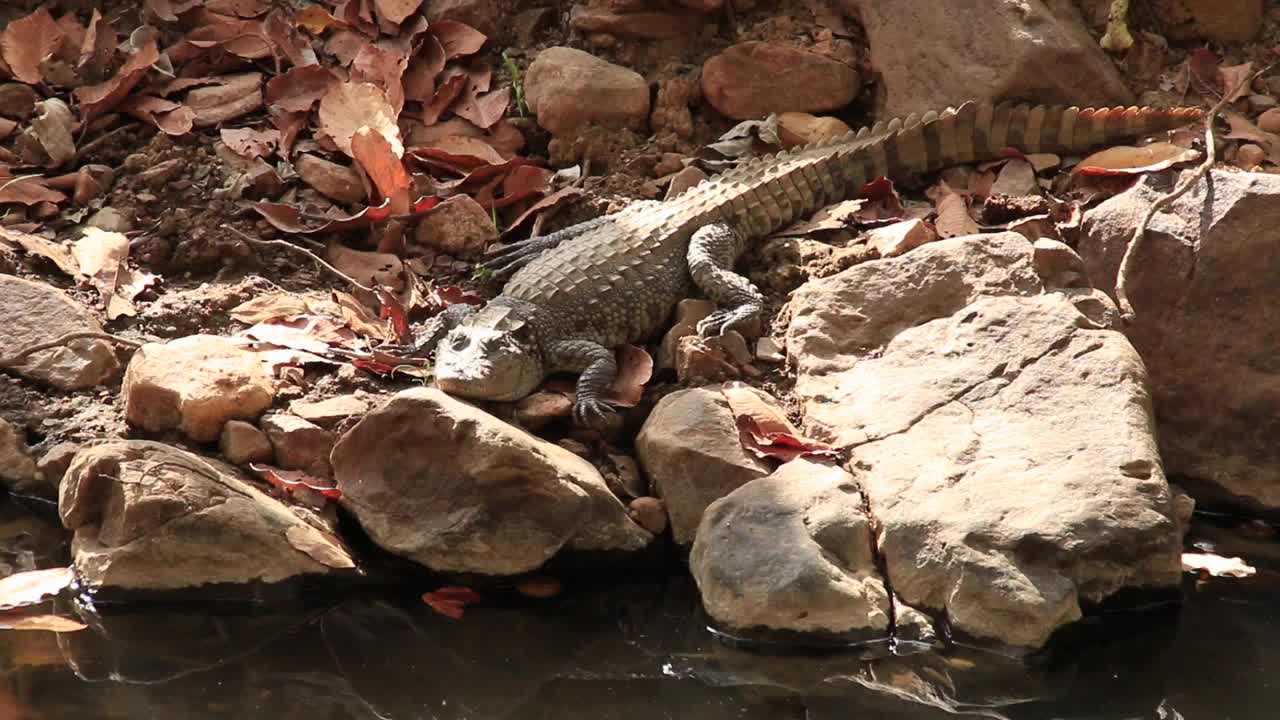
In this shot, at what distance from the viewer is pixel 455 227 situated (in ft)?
17.4

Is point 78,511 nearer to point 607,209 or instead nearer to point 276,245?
point 276,245

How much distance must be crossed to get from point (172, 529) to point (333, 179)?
2.10m

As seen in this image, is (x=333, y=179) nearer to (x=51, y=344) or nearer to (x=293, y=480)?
(x=51, y=344)

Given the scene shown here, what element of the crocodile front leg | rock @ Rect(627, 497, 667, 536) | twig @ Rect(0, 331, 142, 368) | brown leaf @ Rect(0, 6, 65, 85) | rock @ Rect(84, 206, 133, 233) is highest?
brown leaf @ Rect(0, 6, 65, 85)

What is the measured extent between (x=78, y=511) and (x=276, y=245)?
1.67m

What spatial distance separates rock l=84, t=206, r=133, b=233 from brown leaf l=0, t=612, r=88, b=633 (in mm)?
2038

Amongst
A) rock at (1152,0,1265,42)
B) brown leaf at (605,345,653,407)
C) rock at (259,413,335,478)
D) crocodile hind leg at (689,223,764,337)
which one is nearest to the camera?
rock at (259,413,335,478)

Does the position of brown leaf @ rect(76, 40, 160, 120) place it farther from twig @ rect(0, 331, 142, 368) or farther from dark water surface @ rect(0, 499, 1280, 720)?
dark water surface @ rect(0, 499, 1280, 720)

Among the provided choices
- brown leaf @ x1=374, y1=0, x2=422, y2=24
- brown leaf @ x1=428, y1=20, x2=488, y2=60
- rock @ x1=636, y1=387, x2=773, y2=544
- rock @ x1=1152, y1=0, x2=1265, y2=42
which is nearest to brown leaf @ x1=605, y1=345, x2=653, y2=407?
rock @ x1=636, y1=387, x2=773, y2=544

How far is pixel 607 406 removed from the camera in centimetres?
439

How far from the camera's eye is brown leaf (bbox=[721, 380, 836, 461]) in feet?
13.3

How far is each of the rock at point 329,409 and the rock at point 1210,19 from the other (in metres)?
3.80

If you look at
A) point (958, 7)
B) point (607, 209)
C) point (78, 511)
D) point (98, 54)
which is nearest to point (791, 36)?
point (958, 7)

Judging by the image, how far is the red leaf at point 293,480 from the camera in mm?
4047
